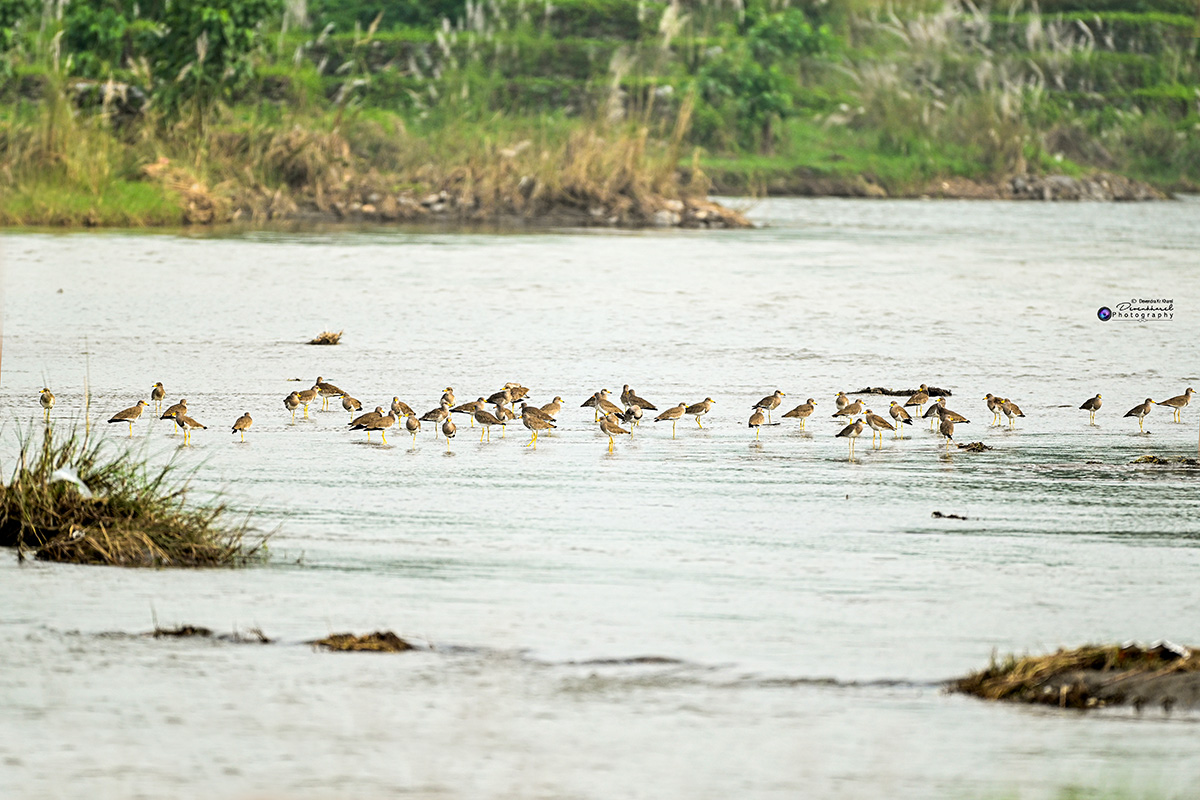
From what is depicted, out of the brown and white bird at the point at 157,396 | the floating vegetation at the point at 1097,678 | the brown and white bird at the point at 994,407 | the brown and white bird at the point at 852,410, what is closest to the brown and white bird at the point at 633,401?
the brown and white bird at the point at 852,410

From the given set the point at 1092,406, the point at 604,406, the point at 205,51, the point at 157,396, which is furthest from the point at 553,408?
the point at 205,51

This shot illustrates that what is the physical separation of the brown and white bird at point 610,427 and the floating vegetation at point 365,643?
5947 mm

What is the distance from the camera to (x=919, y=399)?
17359 mm

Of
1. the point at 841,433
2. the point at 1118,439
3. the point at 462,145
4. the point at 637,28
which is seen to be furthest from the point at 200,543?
the point at 637,28

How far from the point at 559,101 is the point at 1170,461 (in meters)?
43.1

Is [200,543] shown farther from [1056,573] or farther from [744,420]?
[744,420]

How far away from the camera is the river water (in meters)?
7.91

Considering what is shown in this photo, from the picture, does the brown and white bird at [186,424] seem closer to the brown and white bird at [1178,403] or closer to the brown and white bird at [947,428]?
the brown and white bird at [947,428]

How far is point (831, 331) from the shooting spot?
2334cm

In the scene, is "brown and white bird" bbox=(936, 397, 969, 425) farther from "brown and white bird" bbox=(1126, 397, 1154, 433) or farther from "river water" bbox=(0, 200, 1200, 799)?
"brown and white bird" bbox=(1126, 397, 1154, 433)

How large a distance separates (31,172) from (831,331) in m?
19.3

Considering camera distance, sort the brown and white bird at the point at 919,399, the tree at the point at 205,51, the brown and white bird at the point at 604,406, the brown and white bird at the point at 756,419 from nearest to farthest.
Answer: the brown and white bird at the point at 756,419
the brown and white bird at the point at 604,406
the brown and white bird at the point at 919,399
the tree at the point at 205,51

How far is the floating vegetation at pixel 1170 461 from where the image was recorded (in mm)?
14594

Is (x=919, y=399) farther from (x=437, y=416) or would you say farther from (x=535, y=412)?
(x=437, y=416)
